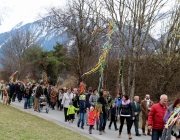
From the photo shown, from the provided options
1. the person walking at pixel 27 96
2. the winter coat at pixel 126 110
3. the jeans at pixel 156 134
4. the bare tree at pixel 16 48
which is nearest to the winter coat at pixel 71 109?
the winter coat at pixel 126 110

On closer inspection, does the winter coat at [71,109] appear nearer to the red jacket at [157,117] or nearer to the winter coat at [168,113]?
the red jacket at [157,117]

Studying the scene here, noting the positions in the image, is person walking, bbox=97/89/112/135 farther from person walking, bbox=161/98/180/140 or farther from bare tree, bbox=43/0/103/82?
bare tree, bbox=43/0/103/82

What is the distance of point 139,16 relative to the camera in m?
17.7

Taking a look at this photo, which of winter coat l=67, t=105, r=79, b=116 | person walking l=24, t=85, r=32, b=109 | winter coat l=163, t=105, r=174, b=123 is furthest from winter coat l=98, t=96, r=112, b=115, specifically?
person walking l=24, t=85, r=32, b=109

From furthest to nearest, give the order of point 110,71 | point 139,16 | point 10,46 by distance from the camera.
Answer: point 10,46
point 110,71
point 139,16

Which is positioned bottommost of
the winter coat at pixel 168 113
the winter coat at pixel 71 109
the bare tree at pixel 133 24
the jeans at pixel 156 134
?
the jeans at pixel 156 134

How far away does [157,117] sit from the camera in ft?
27.6

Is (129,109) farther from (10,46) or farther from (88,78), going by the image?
(10,46)

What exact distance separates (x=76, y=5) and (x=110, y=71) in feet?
29.0

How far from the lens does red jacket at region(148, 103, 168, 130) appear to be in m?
8.40

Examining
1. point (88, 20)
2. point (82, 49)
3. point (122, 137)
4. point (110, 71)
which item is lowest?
point (122, 137)

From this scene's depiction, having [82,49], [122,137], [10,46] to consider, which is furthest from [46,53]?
[122,137]

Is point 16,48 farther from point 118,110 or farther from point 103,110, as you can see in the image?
point 103,110

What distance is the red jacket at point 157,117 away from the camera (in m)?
8.40
